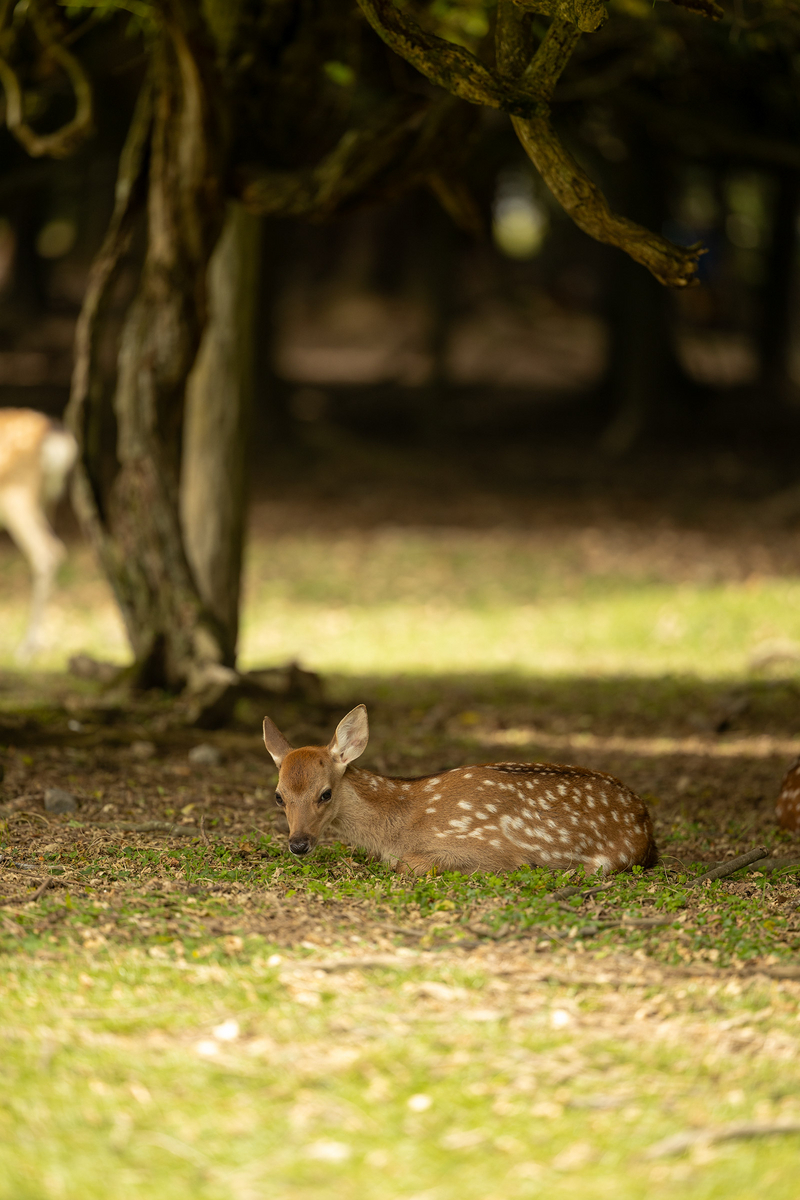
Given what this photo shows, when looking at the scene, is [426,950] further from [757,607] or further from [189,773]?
[757,607]

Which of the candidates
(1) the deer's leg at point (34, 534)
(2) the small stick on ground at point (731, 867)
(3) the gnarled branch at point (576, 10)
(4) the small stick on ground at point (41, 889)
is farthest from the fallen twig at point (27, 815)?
(1) the deer's leg at point (34, 534)

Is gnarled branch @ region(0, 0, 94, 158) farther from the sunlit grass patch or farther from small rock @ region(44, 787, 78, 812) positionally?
the sunlit grass patch

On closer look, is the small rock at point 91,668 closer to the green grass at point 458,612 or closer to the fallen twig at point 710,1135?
the green grass at point 458,612

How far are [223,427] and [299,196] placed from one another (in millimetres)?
1713

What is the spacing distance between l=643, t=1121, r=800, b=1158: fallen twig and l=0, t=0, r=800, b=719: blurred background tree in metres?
3.58

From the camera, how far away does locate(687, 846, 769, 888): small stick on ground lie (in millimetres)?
4684

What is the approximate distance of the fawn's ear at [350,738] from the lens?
495cm

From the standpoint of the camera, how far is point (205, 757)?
256 inches

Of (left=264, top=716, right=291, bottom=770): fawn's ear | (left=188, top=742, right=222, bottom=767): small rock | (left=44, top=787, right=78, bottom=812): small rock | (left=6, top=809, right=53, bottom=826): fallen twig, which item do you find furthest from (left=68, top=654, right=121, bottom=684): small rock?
(left=264, top=716, right=291, bottom=770): fawn's ear

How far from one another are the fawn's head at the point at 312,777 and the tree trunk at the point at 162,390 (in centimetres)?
231

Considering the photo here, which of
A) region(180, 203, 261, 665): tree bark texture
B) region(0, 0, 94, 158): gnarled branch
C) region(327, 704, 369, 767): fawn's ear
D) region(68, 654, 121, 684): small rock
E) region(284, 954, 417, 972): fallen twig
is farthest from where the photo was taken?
region(68, 654, 121, 684): small rock

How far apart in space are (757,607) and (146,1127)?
9.08 metres

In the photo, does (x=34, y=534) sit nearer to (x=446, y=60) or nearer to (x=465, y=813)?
(x=446, y=60)

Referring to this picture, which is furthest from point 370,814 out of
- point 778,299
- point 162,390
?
point 778,299
